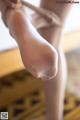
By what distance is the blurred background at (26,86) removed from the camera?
0.72 metres

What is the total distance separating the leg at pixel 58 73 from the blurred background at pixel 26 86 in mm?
115

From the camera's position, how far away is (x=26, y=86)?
841mm

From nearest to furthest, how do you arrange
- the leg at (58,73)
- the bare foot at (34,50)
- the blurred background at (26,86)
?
the bare foot at (34,50) → the leg at (58,73) → the blurred background at (26,86)

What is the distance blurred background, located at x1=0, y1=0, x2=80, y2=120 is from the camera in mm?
723

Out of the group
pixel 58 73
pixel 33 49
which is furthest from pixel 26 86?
pixel 33 49

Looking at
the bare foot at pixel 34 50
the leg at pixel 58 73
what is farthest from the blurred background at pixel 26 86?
the bare foot at pixel 34 50

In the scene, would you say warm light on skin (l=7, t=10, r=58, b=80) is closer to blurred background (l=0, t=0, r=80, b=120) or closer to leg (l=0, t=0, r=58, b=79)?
leg (l=0, t=0, r=58, b=79)

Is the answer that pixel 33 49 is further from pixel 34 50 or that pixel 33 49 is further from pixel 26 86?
pixel 26 86

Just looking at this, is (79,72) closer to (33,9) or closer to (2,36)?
(2,36)

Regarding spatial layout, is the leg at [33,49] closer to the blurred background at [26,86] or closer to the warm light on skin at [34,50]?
the warm light on skin at [34,50]

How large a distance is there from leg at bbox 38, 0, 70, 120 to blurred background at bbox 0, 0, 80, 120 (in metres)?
0.12

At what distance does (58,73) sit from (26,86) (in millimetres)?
303

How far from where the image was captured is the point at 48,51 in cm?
40

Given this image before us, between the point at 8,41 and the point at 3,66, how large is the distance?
7cm
